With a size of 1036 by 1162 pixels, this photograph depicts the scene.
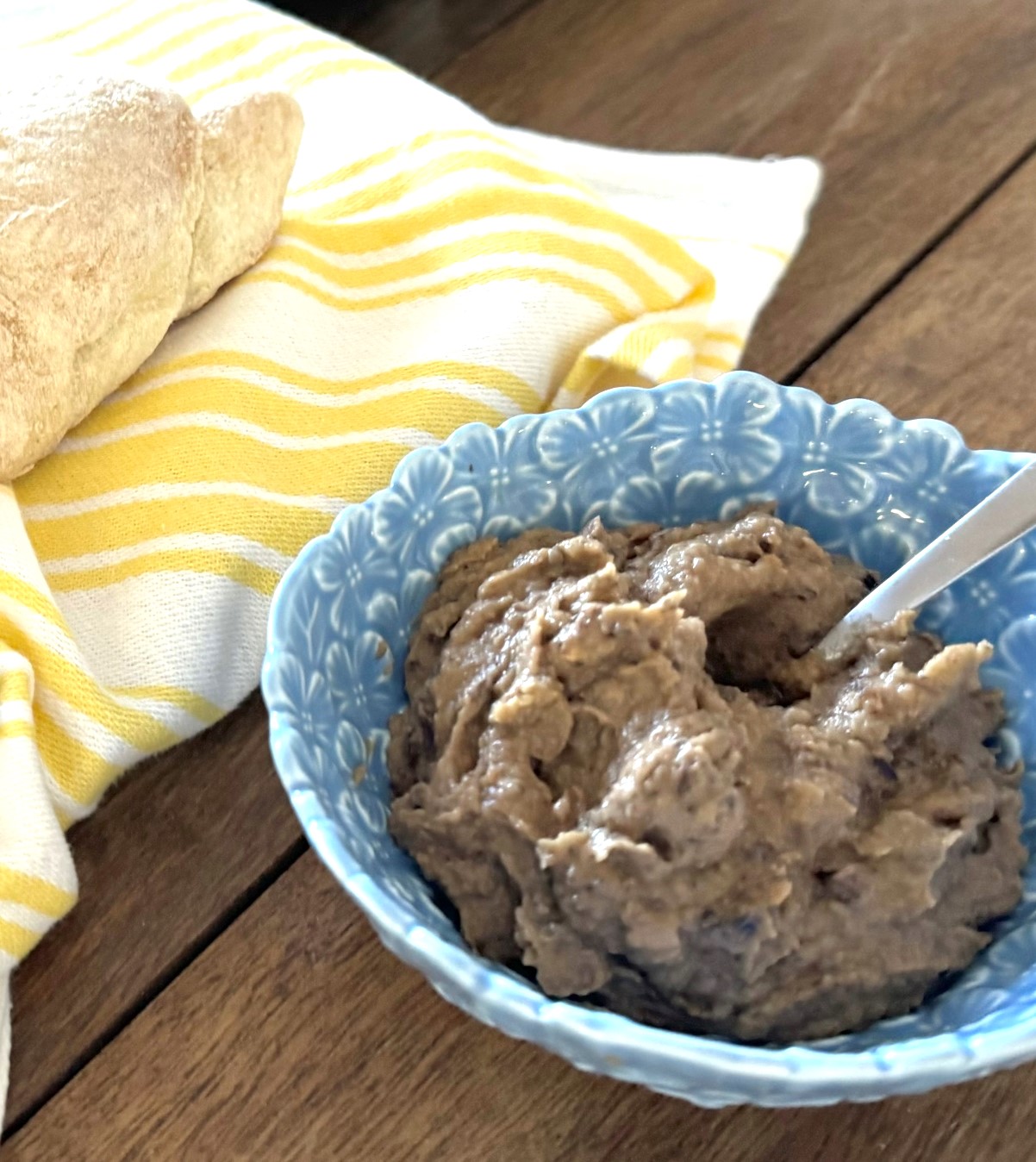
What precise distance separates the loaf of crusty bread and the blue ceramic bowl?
0.26 meters

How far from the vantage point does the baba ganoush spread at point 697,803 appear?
2.06ft

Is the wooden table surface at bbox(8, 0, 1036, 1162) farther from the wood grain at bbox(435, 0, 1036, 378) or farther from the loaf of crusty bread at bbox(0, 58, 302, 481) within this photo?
the loaf of crusty bread at bbox(0, 58, 302, 481)

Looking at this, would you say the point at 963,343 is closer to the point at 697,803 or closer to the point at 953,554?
the point at 953,554

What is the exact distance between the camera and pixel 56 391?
0.85m

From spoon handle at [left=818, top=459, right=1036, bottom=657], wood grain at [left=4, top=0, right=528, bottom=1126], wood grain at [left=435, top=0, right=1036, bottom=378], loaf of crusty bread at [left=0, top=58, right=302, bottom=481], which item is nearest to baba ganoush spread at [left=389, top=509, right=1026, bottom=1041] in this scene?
spoon handle at [left=818, top=459, right=1036, bottom=657]

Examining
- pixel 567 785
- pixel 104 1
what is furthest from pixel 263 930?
pixel 104 1

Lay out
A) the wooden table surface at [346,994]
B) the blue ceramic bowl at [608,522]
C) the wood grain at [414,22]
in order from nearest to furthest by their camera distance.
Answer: the blue ceramic bowl at [608,522]
the wooden table surface at [346,994]
the wood grain at [414,22]

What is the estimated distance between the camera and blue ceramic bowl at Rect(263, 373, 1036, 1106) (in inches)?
24.0

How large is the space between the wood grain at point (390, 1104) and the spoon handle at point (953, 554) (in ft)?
0.94

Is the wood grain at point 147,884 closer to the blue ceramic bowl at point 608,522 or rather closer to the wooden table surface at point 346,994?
the wooden table surface at point 346,994

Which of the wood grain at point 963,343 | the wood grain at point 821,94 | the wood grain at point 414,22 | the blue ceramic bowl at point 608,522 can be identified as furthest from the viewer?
the wood grain at point 414,22

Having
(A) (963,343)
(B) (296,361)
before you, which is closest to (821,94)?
(A) (963,343)

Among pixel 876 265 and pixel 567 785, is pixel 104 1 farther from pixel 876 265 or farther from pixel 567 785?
pixel 567 785

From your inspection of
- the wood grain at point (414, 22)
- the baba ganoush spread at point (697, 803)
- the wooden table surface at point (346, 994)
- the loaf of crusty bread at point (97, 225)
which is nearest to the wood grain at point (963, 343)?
the wooden table surface at point (346, 994)
